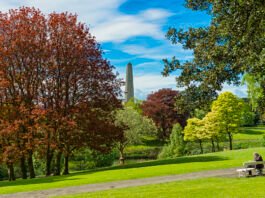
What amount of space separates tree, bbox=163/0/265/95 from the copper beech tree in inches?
883

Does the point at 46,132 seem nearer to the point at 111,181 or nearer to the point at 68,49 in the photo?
the point at 68,49

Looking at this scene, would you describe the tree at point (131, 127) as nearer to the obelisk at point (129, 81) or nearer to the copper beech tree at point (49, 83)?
the copper beech tree at point (49, 83)

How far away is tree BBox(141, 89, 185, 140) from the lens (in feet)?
275

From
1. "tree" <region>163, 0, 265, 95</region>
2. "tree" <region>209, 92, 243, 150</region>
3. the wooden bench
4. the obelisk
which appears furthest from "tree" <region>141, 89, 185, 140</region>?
"tree" <region>163, 0, 265, 95</region>

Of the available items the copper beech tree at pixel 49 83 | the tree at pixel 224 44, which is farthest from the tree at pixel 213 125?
the tree at pixel 224 44

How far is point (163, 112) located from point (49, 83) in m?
50.1

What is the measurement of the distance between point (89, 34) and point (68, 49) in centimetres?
299

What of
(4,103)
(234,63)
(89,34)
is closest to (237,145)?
(89,34)

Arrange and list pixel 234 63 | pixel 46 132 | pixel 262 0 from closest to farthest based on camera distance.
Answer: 1. pixel 262 0
2. pixel 234 63
3. pixel 46 132

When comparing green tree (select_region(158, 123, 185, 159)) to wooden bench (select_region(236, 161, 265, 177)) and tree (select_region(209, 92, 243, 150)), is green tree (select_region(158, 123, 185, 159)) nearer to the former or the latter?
tree (select_region(209, 92, 243, 150))

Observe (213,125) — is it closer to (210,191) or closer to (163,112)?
(163,112)

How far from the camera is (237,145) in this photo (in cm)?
6844

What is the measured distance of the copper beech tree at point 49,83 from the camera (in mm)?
35062

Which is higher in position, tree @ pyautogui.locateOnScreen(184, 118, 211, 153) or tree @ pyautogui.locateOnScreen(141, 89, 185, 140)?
tree @ pyautogui.locateOnScreen(141, 89, 185, 140)
